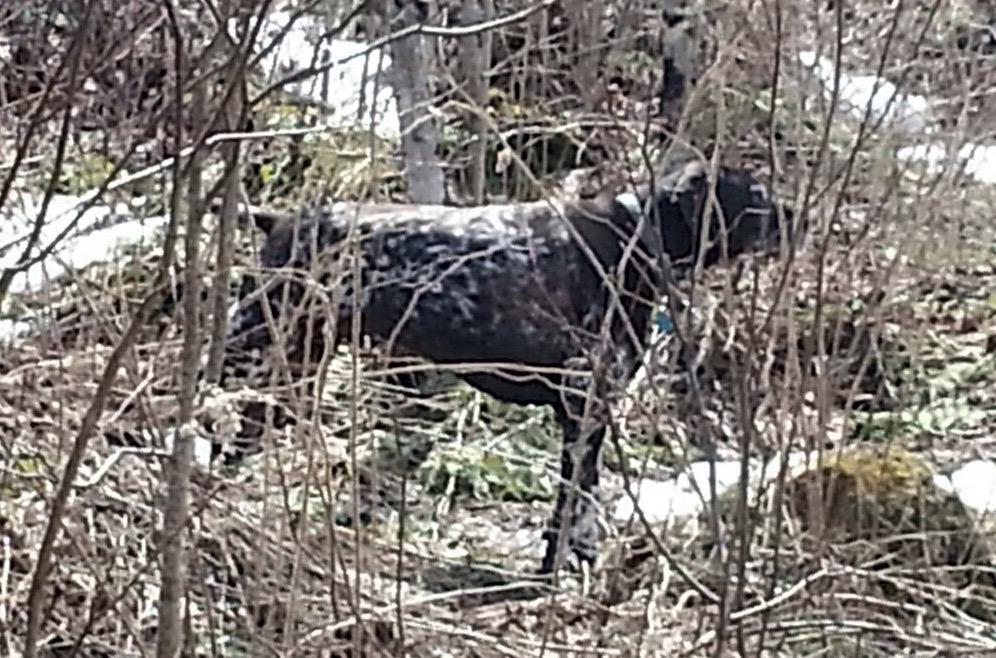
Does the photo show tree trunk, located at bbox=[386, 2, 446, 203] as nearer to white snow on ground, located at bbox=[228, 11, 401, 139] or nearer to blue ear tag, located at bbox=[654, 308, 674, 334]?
white snow on ground, located at bbox=[228, 11, 401, 139]

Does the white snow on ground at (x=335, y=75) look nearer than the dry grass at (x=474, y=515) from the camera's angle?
No

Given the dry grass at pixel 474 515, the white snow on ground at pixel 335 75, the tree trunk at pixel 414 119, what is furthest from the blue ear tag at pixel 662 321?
the tree trunk at pixel 414 119

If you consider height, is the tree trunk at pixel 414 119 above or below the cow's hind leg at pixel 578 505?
above

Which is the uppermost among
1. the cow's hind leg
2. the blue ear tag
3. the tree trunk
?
the tree trunk

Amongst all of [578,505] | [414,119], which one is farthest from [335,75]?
[578,505]

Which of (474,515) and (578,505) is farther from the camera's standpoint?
(474,515)

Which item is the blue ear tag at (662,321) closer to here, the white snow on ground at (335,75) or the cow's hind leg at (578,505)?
the cow's hind leg at (578,505)

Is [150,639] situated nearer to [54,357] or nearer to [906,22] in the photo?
[54,357]

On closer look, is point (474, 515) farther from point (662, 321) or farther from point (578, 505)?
point (662, 321)

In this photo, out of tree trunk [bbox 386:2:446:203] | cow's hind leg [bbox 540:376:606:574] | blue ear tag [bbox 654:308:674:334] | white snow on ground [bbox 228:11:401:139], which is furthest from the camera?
tree trunk [bbox 386:2:446:203]

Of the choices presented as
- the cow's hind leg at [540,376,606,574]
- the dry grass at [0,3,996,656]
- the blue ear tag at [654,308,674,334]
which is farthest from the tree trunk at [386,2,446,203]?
the blue ear tag at [654,308,674,334]

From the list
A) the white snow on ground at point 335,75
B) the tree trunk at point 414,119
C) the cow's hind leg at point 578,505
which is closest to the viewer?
the cow's hind leg at point 578,505

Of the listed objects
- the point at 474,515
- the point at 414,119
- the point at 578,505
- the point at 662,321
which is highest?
the point at 414,119

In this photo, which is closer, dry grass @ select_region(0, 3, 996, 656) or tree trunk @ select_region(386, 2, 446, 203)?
dry grass @ select_region(0, 3, 996, 656)
